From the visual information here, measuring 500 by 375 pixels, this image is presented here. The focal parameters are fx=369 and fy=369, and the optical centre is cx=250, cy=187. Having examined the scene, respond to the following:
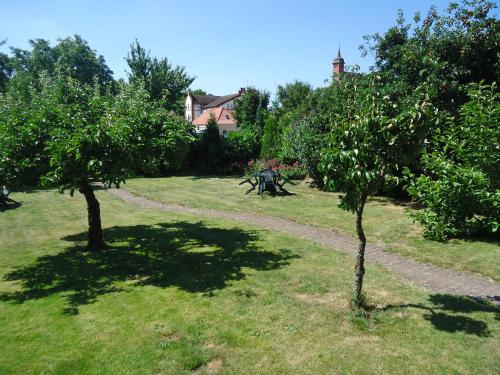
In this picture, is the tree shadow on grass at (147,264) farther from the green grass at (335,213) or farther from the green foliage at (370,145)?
the green foliage at (370,145)

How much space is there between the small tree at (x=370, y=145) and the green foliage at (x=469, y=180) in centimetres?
311

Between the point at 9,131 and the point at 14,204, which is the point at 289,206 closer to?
the point at 9,131

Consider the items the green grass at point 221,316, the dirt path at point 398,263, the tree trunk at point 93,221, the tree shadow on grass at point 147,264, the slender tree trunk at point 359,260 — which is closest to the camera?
the green grass at point 221,316

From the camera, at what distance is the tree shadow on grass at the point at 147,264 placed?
7.08 meters

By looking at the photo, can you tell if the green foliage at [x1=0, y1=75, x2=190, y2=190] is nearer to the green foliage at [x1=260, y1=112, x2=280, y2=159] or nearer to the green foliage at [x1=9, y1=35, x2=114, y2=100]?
the green foliage at [x1=260, y1=112, x2=280, y2=159]

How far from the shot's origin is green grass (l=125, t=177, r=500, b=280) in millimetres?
8484

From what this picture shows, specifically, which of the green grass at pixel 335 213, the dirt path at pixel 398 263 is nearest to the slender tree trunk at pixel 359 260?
the dirt path at pixel 398 263

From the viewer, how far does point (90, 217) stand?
9.38 metres

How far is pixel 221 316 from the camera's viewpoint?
5.84 metres

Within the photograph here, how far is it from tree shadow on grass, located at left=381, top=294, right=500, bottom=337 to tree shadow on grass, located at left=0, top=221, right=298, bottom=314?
3107mm

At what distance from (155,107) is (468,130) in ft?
27.0

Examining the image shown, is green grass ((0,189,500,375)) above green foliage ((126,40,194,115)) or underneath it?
underneath

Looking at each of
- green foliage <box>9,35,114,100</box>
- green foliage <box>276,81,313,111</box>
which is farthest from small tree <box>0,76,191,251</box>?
green foliage <box>9,35,114,100</box>

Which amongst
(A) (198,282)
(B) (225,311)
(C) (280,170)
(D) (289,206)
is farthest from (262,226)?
(C) (280,170)
